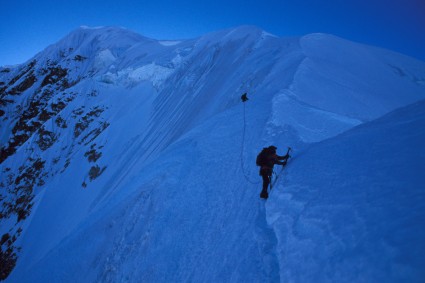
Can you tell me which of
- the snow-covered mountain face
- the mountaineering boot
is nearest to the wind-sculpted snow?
the snow-covered mountain face

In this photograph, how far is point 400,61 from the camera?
61.6 feet

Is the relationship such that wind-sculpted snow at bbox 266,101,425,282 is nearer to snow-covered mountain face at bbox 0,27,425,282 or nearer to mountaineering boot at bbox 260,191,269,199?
snow-covered mountain face at bbox 0,27,425,282

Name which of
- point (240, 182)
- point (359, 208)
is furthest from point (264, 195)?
point (359, 208)

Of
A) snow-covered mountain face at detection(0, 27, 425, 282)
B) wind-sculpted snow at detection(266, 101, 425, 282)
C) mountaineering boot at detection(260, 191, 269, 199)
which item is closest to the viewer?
wind-sculpted snow at detection(266, 101, 425, 282)

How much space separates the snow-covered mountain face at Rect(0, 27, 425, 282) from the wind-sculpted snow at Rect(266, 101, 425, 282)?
0.08 feet

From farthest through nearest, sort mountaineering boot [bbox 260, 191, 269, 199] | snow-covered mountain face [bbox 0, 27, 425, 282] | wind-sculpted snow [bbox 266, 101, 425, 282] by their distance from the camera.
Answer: mountaineering boot [bbox 260, 191, 269, 199] < snow-covered mountain face [bbox 0, 27, 425, 282] < wind-sculpted snow [bbox 266, 101, 425, 282]

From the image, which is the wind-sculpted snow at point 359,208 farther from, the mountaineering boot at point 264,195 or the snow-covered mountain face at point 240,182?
the mountaineering boot at point 264,195

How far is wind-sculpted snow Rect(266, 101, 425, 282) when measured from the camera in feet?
9.18

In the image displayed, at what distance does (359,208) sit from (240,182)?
3802mm

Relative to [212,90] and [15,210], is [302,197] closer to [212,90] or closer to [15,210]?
[212,90]

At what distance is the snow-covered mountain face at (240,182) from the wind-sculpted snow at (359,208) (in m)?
0.02

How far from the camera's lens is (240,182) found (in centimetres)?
716

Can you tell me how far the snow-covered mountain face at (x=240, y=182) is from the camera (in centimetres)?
376

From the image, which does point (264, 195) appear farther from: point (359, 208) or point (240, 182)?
point (359, 208)
